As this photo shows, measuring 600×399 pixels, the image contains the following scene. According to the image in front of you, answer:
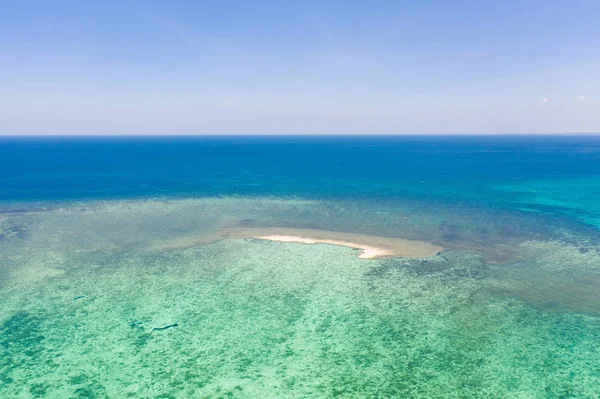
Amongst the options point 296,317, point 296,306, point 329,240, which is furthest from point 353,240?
point 296,317

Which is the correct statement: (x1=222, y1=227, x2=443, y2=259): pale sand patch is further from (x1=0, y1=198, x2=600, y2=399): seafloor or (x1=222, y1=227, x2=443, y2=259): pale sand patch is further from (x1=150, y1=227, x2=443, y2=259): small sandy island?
(x1=0, y1=198, x2=600, y2=399): seafloor

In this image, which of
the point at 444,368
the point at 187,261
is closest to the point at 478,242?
the point at 444,368

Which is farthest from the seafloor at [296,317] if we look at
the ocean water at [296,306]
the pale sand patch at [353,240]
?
the pale sand patch at [353,240]

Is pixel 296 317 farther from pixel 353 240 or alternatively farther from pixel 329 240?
pixel 353 240

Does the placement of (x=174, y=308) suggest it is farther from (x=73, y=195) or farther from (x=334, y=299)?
(x=73, y=195)

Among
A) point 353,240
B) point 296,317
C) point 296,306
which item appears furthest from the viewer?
point 353,240
